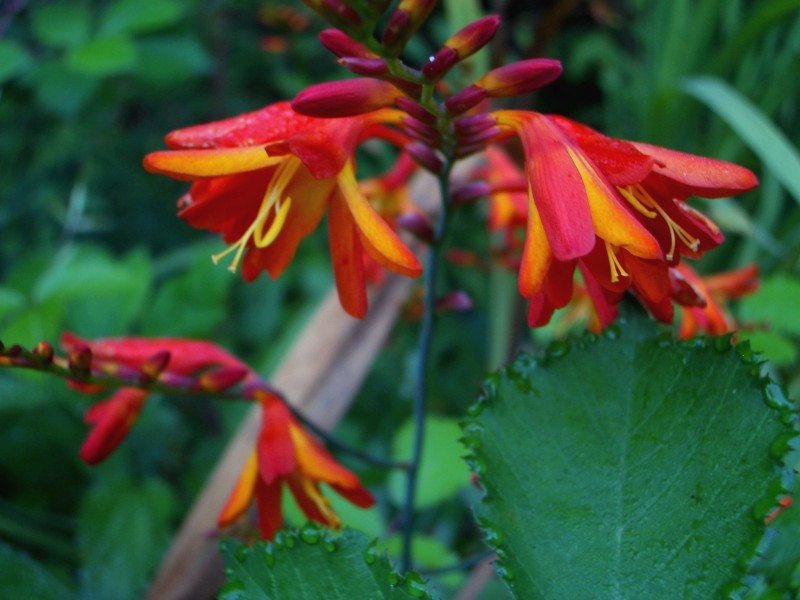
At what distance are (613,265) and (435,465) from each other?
0.66 meters

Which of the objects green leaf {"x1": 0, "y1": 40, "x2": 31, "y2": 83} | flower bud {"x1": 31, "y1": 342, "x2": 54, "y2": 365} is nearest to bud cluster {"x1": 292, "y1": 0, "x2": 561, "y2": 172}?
flower bud {"x1": 31, "y1": 342, "x2": 54, "y2": 365}

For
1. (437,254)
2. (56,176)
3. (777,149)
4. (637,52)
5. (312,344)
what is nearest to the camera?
(437,254)

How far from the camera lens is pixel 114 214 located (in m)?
1.88

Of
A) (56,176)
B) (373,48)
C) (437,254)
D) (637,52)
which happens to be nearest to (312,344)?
(437,254)

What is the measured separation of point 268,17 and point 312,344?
1.18 m

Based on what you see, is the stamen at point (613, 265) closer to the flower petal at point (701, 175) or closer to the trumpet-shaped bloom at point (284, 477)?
the flower petal at point (701, 175)

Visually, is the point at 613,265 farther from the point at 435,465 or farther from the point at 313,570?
the point at 435,465

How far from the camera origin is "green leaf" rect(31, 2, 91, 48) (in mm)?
1324

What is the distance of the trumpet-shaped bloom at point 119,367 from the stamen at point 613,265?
1.15ft

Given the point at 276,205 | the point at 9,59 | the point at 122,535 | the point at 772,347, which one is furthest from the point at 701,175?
the point at 9,59

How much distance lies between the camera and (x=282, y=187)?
56 cm

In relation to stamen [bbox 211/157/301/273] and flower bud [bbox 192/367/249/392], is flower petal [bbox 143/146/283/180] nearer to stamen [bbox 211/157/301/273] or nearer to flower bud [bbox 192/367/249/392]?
stamen [bbox 211/157/301/273]

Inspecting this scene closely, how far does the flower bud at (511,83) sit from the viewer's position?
513mm

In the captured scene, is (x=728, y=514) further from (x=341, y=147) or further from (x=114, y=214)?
(x=114, y=214)
